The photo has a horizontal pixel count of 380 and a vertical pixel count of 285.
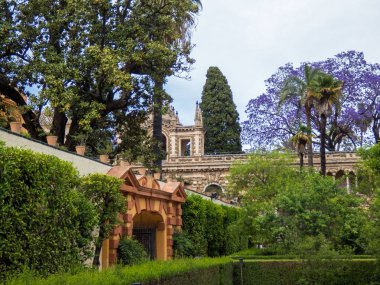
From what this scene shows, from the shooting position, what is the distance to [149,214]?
23.4 m

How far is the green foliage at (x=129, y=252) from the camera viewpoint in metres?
19.0

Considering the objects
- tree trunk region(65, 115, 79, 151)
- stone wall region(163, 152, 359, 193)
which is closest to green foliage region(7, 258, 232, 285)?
tree trunk region(65, 115, 79, 151)

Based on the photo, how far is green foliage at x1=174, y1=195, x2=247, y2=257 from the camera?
25.8 metres

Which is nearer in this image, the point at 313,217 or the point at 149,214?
the point at 149,214

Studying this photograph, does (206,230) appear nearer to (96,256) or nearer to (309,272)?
(309,272)

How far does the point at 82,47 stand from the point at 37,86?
276 cm

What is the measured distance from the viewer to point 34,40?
26.3 metres

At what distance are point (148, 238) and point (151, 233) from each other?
0.26 meters

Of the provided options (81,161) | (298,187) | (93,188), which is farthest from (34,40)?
(298,187)

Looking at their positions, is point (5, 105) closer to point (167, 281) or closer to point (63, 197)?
point (63, 197)

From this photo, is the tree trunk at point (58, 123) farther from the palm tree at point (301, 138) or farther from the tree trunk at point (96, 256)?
the palm tree at point (301, 138)

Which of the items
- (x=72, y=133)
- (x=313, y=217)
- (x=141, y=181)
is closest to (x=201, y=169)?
(x=313, y=217)

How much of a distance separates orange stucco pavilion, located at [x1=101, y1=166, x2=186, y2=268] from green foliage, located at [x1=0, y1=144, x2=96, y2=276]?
3.31 metres

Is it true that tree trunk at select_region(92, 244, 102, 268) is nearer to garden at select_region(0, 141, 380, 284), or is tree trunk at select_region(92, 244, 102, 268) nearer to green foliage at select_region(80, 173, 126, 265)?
green foliage at select_region(80, 173, 126, 265)
